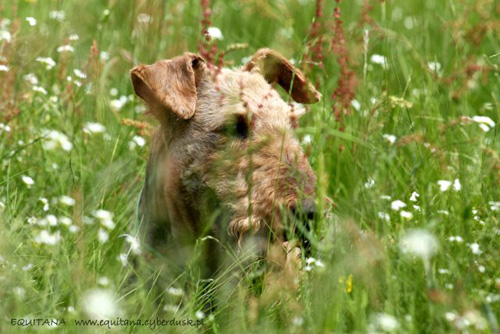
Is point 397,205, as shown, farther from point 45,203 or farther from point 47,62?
point 47,62

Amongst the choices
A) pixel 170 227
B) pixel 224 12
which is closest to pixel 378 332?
pixel 170 227

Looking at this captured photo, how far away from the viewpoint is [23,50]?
142 inches

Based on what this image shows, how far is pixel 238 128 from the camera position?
10.0 ft

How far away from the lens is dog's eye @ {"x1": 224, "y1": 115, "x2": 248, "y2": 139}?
303 cm

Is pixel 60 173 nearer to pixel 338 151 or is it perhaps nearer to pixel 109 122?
pixel 109 122

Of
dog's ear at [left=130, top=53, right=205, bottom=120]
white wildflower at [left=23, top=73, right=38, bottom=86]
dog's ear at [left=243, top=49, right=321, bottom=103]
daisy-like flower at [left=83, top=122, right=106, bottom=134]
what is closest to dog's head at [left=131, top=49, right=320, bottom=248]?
dog's ear at [left=130, top=53, right=205, bottom=120]

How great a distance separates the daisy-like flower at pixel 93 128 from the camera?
143 inches

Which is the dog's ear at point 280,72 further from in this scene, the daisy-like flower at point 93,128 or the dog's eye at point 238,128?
the daisy-like flower at point 93,128

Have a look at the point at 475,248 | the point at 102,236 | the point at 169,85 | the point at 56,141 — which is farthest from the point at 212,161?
the point at 475,248

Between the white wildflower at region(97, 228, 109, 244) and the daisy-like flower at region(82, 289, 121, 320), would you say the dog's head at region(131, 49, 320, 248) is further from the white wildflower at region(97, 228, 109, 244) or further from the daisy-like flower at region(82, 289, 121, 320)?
the daisy-like flower at region(82, 289, 121, 320)

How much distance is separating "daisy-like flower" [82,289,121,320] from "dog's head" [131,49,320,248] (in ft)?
2.57

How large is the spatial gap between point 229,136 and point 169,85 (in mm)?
331

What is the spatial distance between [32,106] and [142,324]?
2082mm

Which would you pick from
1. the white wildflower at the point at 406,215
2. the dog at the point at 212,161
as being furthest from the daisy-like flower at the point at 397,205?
the dog at the point at 212,161
